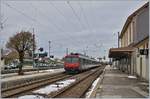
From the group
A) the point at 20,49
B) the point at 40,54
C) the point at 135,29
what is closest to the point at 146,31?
the point at 135,29

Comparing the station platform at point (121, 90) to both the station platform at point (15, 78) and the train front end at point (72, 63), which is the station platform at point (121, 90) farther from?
the train front end at point (72, 63)

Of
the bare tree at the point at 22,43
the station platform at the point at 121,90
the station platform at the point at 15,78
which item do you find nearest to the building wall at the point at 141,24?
the station platform at the point at 15,78

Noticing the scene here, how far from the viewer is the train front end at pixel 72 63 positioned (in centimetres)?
5062

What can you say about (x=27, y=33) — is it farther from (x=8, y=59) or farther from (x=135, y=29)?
(x=8, y=59)

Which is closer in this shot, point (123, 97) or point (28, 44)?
point (123, 97)

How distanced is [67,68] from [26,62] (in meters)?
76.2

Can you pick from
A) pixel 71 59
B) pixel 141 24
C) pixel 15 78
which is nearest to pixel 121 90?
pixel 15 78

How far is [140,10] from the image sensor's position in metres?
41.1

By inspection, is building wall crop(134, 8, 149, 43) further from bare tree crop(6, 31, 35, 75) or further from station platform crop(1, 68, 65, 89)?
bare tree crop(6, 31, 35, 75)

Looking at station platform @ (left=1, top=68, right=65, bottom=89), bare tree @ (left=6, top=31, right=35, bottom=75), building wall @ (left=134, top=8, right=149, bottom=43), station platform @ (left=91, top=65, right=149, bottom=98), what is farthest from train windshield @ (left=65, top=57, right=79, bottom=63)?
station platform @ (left=91, top=65, right=149, bottom=98)

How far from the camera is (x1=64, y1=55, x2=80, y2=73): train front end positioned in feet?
166

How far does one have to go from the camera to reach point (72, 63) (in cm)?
5078

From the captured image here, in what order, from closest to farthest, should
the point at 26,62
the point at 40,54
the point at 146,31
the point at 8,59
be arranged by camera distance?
the point at 146,31 < the point at 40,54 < the point at 8,59 < the point at 26,62

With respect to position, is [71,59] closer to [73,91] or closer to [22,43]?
[22,43]
